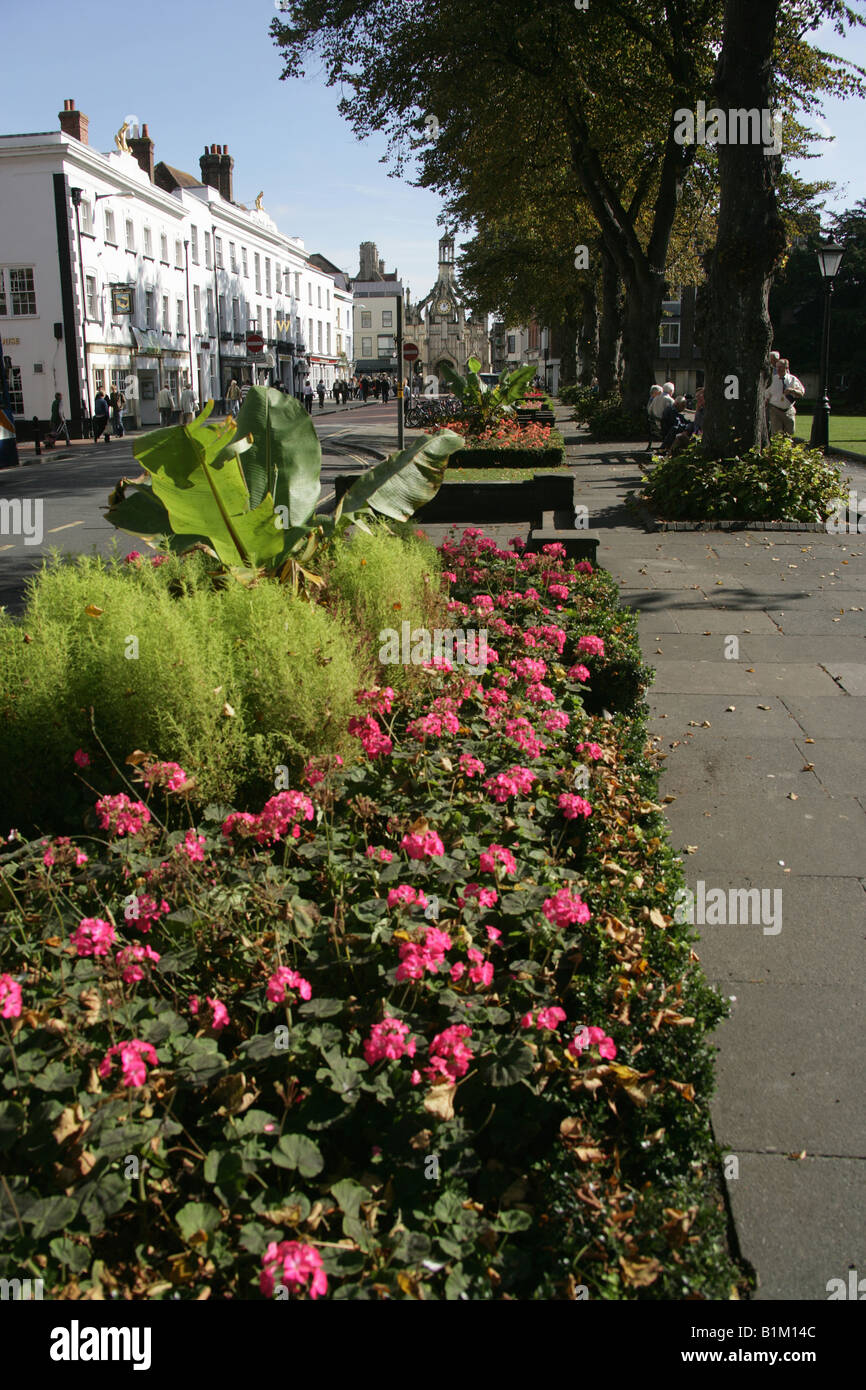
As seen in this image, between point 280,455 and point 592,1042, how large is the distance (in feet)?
17.9

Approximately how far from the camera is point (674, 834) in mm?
5145

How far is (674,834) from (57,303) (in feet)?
147


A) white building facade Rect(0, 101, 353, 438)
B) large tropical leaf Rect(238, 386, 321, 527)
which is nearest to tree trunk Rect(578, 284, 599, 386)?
white building facade Rect(0, 101, 353, 438)

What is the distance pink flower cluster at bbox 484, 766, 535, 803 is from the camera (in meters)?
3.97

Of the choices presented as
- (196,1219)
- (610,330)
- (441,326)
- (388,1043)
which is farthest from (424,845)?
(441,326)

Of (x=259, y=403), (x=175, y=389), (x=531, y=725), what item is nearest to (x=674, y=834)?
(x=531, y=725)

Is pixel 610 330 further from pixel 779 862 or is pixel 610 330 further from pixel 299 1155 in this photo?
pixel 299 1155

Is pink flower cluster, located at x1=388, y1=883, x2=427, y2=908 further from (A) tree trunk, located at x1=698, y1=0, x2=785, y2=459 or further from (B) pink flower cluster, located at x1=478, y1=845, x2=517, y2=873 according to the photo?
(A) tree trunk, located at x1=698, y1=0, x2=785, y2=459

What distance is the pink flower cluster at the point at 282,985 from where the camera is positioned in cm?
284

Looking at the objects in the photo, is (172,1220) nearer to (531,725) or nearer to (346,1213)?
(346,1213)

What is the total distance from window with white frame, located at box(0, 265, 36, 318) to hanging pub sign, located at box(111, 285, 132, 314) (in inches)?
141

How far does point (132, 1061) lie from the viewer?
2506 millimetres

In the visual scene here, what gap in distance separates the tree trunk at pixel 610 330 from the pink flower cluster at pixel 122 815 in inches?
1242

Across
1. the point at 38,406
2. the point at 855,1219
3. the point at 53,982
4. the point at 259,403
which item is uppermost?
the point at 38,406
